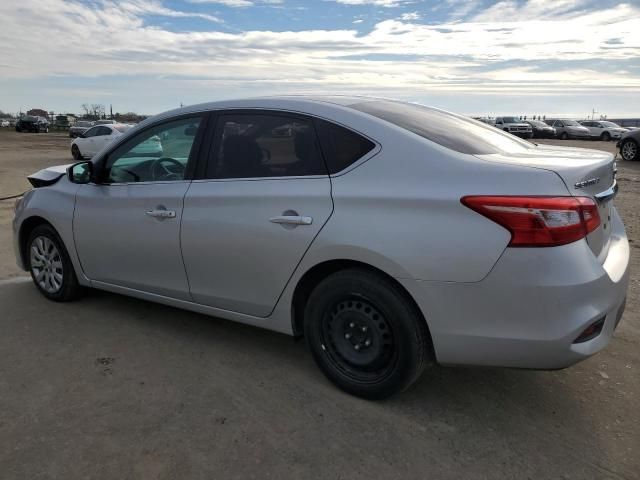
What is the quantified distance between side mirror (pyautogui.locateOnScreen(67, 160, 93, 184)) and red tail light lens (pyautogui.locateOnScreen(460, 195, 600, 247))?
3.09 meters

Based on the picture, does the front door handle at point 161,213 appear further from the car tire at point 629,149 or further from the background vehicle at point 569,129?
the background vehicle at point 569,129

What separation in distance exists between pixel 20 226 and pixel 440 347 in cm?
382

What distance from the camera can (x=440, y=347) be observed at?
2830 millimetres

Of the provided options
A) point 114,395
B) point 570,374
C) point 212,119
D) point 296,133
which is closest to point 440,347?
point 570,374

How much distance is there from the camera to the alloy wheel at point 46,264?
15.3ft

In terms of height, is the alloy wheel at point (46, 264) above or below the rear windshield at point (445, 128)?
below

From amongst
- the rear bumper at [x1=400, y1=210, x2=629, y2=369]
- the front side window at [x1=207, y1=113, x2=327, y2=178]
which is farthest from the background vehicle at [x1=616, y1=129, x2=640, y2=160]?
the front side window at [x1=207, y1=113, x2=327, y2=178]

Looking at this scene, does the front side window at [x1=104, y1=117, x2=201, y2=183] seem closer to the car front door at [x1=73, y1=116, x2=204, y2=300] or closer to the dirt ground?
the car front door at [x1=73, y1=116, x2=204, y2=300]

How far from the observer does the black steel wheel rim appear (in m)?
3.02

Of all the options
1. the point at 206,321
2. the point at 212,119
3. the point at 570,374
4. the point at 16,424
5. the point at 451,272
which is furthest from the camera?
the point at 206,321

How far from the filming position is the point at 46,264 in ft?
15.6

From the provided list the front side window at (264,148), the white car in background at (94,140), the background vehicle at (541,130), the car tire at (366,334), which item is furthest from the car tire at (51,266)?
the background vehicle at (541,130)

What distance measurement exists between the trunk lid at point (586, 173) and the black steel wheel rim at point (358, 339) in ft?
3.34

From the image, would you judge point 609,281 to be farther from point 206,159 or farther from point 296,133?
point 206,159
